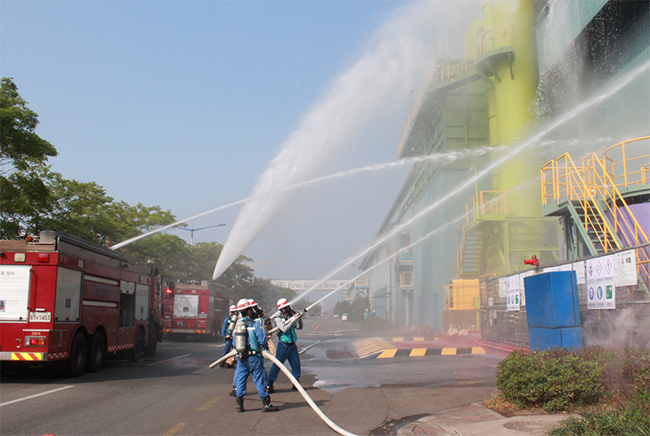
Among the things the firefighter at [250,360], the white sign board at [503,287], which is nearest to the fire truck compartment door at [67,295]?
the firefighter at [250,360]

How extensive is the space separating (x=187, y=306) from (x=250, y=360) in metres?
17.9

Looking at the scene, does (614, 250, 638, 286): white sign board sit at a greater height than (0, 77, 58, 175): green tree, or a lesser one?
lesser

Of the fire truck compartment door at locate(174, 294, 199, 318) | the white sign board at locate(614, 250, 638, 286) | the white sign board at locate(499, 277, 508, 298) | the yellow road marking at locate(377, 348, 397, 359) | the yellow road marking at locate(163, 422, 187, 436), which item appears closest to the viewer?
the yellow road marking at locate(163, 422, 187, 436)

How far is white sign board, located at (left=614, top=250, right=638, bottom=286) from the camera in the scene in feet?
28.1

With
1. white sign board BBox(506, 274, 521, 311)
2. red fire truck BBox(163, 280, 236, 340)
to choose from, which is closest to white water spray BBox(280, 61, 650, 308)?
white sign board BBox(506, 274, 521, 311)

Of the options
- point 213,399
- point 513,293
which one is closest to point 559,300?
point 513,293

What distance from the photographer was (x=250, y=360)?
802cm

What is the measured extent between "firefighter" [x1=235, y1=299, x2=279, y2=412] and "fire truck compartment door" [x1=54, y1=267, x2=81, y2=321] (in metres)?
4.87

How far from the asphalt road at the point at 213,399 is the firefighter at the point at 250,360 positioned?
0.24 m

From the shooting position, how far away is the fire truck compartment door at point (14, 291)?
10.5 m

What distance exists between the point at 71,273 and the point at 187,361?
566 cm

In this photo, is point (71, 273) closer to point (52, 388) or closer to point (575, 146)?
point (52, 388)

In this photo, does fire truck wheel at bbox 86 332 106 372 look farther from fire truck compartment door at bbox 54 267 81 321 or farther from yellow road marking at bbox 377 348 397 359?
yellow road marking at bbox 377 348 397 359

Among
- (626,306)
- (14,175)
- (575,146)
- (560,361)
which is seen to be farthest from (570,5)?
(14,175)
